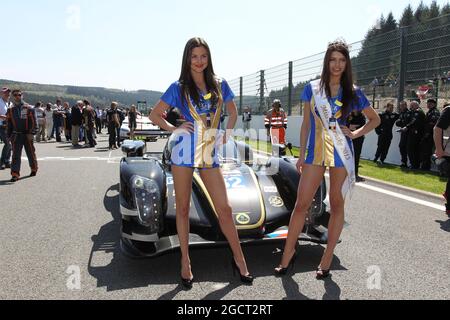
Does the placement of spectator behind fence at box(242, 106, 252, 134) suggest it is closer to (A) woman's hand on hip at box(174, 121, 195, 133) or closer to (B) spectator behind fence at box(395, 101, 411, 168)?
(B) spectator behind fence at box(395, 101, 411, 168)

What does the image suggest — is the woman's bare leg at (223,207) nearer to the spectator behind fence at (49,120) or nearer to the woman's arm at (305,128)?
the woman's arm at (305,128)

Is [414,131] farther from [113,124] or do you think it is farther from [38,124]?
[38,124]

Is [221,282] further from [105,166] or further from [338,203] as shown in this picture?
[105,166]

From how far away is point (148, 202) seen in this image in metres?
3.59

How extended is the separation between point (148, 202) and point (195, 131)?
0.86 m

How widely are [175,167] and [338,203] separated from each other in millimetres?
1299

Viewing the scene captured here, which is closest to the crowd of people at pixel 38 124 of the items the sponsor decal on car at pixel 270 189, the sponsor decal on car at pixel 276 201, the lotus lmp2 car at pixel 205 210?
the lotus lmp2 car at pixel 205 210

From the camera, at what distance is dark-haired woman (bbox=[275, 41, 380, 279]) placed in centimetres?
320

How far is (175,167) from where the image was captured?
315 centimetres

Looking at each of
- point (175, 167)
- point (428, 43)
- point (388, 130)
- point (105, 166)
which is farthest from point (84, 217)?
point (428, 43)

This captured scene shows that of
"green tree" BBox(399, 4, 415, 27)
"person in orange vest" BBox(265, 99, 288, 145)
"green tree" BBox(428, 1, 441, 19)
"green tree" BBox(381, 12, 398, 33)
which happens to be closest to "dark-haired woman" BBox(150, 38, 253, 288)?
"person in orange vest" BBox(265, 99, 288, 145)

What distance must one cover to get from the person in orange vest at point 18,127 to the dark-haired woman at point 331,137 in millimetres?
6777

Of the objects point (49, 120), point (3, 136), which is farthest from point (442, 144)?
point (49, 120)
